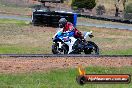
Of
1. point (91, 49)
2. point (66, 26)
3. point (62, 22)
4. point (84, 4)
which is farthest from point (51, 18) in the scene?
point (84, 4)

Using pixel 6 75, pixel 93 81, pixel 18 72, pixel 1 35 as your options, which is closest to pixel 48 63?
pixel 18 72

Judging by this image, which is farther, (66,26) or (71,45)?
(71,45)

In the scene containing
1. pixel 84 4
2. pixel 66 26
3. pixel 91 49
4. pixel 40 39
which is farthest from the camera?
pixel 84 4

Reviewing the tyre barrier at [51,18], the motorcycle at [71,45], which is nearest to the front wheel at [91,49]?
the motorcycle at [71,45]

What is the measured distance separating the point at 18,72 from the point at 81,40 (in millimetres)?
6831

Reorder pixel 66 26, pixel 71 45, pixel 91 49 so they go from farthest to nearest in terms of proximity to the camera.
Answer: pixel 91 49 < pixel 71 45 < pixel 66 26

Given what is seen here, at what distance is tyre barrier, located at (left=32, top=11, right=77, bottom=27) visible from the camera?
140ft

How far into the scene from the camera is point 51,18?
141ft

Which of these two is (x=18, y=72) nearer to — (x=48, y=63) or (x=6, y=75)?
(x=6, y=75)

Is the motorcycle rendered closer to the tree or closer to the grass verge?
the grass verge

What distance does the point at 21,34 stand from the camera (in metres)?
35.6

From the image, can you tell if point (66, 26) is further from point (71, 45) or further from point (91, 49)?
point (91, 49)

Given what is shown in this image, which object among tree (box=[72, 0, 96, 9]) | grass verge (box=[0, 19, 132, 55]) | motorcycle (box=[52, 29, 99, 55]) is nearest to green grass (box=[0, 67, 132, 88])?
motorcycle (box=[52, 29, 99, 55])

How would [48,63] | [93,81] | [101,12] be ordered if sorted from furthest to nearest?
[101,12] < [48,63] < [93,81]
